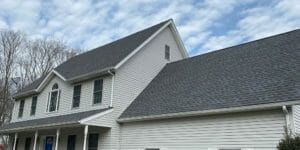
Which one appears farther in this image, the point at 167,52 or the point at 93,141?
the point at 167,52

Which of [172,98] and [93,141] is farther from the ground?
[172,98]

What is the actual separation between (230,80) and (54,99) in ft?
37.1

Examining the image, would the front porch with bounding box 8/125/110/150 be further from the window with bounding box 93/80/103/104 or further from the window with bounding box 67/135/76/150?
the window with bounding box 93/80/103/104

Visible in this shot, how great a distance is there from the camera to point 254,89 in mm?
11328

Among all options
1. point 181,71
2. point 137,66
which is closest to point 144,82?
point 137,66

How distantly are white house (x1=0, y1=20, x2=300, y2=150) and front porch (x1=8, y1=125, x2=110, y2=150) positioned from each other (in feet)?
0.18

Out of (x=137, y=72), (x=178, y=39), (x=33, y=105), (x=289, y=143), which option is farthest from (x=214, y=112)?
(x=33, y=105)

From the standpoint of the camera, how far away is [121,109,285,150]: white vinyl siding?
994cm

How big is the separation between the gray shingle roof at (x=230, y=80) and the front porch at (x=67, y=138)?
1803 mm

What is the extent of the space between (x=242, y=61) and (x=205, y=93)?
8.66 feet

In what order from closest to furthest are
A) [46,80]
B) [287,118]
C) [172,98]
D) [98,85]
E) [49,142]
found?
1. [287,118]
2. [172,98]
3. [98,85]
4. [49,142]
5. [46,80]

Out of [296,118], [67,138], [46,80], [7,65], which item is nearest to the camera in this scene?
[296,118]

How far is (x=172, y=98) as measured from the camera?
14.1 meters

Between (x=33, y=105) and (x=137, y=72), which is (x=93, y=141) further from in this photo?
(x=33, y=105)
